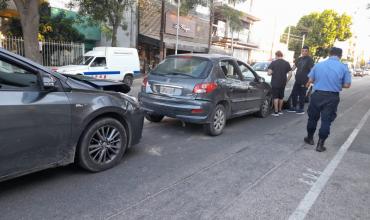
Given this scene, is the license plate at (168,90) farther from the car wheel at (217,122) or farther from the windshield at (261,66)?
the windshield at (261,66)

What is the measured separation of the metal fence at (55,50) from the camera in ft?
54.1

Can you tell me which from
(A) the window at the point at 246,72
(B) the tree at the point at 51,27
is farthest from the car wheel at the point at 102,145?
(B) the tree at the point at 51,27

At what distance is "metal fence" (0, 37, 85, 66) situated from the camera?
16500 millimetres

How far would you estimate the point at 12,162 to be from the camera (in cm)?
321

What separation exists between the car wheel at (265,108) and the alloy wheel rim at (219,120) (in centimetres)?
219

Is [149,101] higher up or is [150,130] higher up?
[149,101]

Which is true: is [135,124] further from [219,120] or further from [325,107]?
[325,107]

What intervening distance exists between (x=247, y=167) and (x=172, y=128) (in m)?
2.46

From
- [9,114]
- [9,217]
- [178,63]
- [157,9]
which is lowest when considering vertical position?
[9,217]

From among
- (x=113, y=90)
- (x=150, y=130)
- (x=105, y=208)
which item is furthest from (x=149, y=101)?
(x=105, y=208)

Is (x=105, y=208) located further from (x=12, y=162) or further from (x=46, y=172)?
(x=46, y=172)

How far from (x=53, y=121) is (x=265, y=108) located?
6102 mm

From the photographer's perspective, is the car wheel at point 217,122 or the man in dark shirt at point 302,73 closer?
the car wheel at point 217,122

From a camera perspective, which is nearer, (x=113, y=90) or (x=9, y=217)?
(x=9, y=217)
